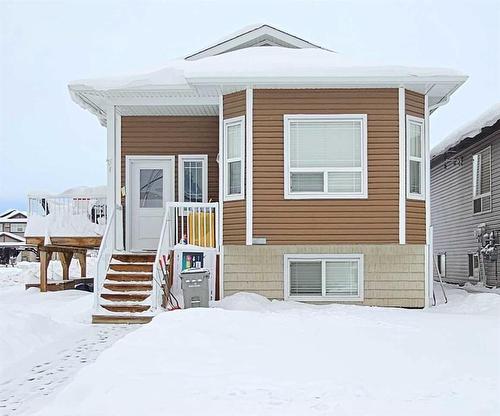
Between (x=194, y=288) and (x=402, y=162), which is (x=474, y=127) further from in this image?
(x=194, y=288)

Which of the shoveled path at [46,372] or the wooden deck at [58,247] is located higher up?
the wooden deck at [58,247]

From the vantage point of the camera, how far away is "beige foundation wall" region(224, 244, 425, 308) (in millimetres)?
10938

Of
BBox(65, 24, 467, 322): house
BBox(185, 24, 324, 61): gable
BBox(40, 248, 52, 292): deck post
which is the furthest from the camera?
BBox(40, 248, 52, 292): deck post

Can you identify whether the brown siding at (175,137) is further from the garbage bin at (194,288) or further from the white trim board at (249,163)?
the garbage bin at (194,288)

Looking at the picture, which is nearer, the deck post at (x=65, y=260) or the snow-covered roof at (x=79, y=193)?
the snow-covered roof at (x=79, y=193)

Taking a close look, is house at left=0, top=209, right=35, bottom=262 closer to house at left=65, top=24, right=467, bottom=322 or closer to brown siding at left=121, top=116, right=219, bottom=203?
brown siding at left=121, top=116, right=219, bottom=203

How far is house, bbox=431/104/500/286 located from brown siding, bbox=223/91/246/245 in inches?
247

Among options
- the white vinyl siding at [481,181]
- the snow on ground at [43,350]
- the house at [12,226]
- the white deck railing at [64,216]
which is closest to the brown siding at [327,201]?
the snow on ground at [43,350]

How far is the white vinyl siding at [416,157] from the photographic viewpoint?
1122 centimetres

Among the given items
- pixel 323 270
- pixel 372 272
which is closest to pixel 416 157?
pixel 372 272

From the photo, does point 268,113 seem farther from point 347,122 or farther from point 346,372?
point 346,372

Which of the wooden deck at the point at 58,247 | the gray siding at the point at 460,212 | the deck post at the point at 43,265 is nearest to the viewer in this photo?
the wooden deck at the point at 58,247

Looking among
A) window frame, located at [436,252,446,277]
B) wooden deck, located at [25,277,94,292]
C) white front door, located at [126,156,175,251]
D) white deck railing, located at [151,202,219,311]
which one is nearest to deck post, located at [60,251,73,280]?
wooden deck, located at [25,277,94,292]

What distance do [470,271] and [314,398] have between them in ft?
49.8
